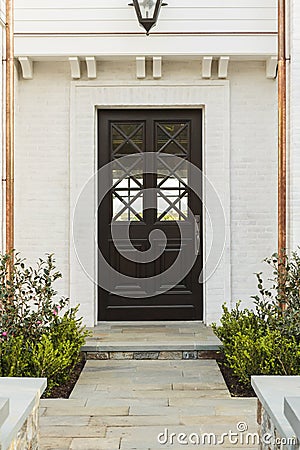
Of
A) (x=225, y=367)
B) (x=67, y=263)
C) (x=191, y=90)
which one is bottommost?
(x=225, y=367)

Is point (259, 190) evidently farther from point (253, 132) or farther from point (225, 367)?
point (225, 367)

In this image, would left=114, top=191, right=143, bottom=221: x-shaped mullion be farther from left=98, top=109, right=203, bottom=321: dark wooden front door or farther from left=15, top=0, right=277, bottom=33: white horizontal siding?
left=15, top=0, right=277, bottom=33: white horizontal siding

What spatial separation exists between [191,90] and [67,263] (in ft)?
7.54

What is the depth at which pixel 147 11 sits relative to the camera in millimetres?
7152

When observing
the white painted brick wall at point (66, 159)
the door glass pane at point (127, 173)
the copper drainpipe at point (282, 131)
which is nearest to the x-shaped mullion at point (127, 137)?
the door glass pane at point (127, 173)

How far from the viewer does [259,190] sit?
8.03m

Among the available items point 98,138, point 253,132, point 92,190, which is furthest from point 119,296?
point 253,132

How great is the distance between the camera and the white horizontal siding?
770cm

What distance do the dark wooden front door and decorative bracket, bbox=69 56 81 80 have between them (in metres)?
0.55

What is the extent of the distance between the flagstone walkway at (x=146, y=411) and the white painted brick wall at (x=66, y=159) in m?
1.84

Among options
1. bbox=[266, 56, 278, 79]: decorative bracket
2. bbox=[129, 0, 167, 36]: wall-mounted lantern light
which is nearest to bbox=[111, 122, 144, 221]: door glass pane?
bbox=[129, 0, 167, 36]: wall-mounted lantern light

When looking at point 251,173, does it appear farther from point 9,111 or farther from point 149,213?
point 9,111

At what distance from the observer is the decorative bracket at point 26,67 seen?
25.4 ft

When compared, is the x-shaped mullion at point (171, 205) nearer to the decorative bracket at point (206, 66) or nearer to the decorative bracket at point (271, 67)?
the decorative bracket at point (206, 66)
